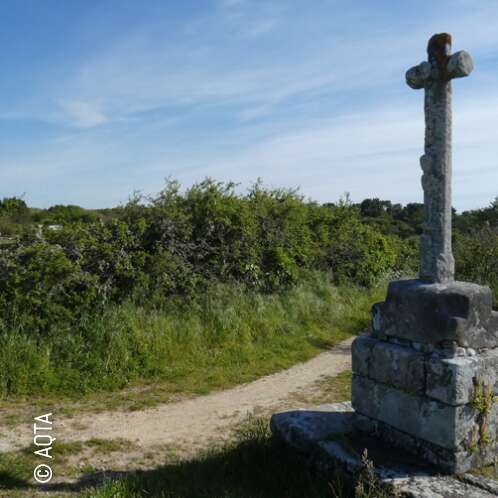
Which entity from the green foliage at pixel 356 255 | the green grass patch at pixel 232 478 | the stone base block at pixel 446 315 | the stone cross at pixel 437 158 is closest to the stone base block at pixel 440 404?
the stone base block at pixel 446 315

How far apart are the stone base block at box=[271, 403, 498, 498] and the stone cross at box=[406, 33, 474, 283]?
1261 millimetres

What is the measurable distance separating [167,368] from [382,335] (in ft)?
12.1

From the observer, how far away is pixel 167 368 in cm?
699

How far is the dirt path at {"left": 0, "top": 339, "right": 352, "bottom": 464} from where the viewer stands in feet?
16.7

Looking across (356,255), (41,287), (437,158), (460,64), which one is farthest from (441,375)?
(356,255)

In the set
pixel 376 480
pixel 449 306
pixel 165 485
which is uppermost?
pixel 449 306

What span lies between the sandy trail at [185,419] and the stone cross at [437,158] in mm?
2802

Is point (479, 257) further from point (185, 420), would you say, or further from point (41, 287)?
point (41, 287)

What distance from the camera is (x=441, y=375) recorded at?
3498mm

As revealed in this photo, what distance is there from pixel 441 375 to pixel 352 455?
83 centimetres

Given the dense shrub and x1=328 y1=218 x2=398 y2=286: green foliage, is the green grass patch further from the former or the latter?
x1=328 y1=218 x2=398 y2=286: green foliage

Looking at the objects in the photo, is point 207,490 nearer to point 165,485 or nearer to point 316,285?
point 165,485

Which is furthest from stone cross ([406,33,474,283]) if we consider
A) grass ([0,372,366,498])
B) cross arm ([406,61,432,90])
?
grass ([0,372,366,498])

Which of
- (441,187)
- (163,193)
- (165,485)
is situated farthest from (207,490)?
(163,193)
